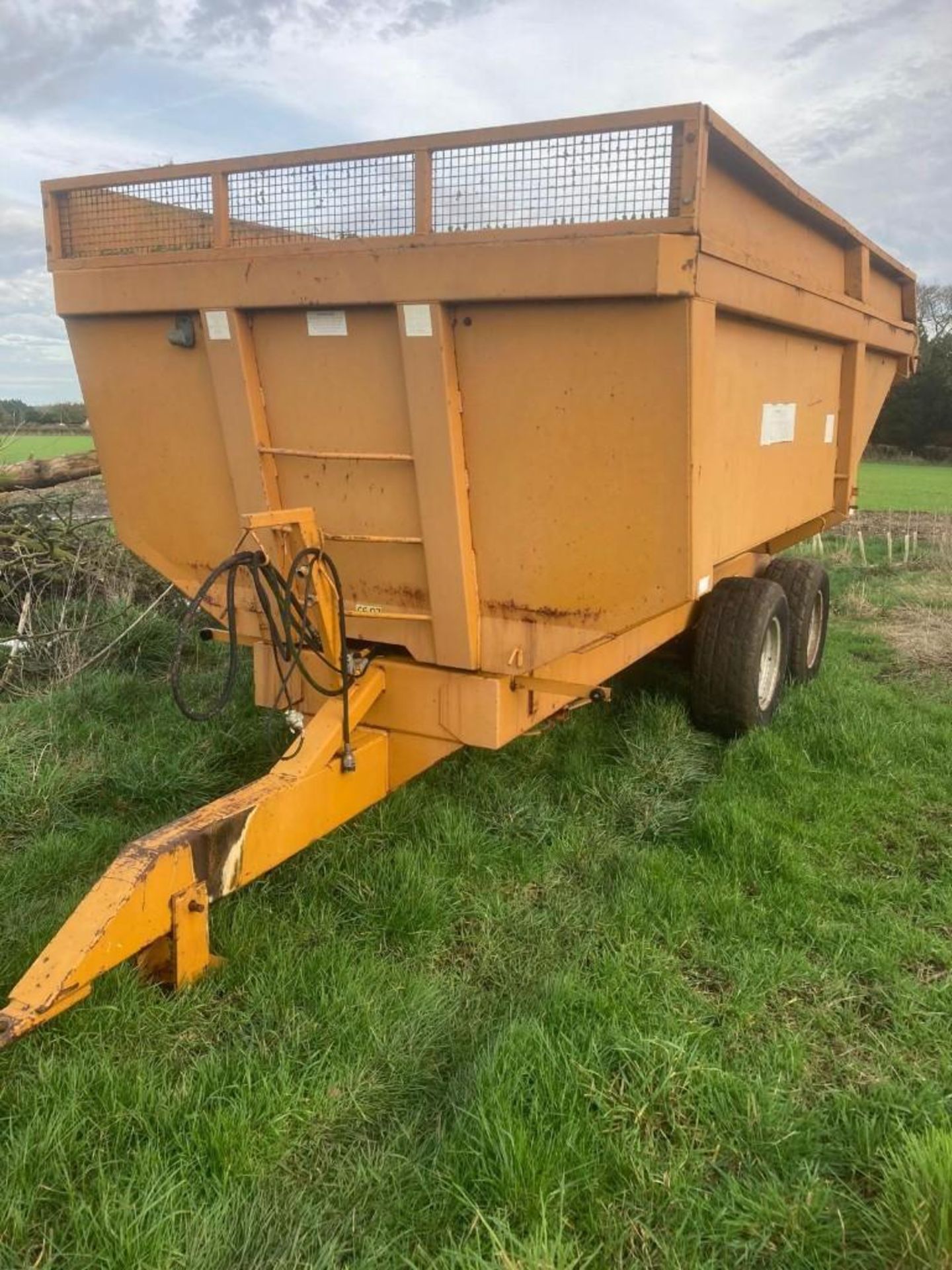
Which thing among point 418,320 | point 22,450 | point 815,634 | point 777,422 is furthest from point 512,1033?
point 22,450

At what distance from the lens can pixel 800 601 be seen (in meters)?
5.86

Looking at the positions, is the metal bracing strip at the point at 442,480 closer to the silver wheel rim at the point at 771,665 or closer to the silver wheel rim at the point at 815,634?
the silver wheel rim at the point at 771,665

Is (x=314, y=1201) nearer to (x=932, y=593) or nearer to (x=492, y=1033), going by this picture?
(x=492, y=1033)

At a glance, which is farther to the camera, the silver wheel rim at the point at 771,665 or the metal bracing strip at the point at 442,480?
the silver wheel rim at the point at 771,665

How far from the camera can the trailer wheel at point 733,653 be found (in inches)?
190

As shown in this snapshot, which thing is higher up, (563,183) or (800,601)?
(563,183)

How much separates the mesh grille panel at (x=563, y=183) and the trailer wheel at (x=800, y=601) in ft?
10.3

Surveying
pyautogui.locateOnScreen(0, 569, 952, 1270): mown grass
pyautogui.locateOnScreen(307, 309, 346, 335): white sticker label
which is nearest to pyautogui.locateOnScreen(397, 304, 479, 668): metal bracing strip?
pyautogui.locateOnScreen(307, 309, 346, 335): white sticker label

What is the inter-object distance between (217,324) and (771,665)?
3.32 metres

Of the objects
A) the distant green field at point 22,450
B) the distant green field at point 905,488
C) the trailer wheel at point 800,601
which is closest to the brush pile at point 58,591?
the distant green field at point 22,450

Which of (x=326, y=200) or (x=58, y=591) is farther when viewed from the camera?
(x=58, y=591)

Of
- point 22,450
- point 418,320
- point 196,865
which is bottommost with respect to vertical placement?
point 196,865

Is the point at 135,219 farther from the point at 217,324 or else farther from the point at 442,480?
the point at 442,480

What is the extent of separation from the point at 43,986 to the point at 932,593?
903 cm
